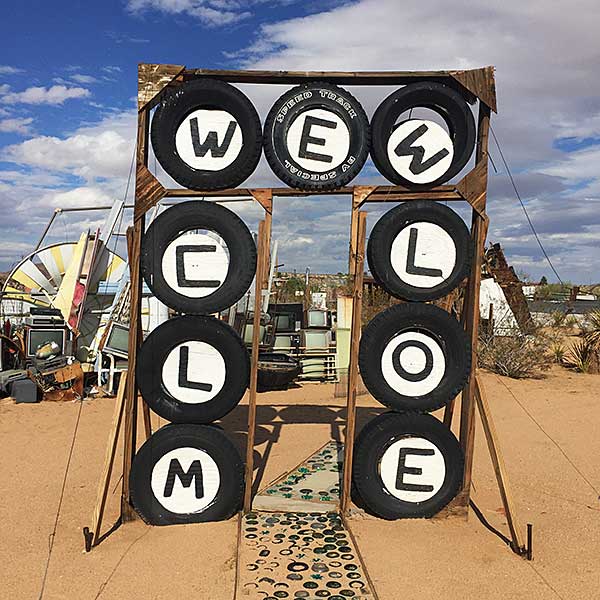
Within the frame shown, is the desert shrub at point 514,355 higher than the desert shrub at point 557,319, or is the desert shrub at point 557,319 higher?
the desert shrub at point 557,319

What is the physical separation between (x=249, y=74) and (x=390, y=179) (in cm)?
165

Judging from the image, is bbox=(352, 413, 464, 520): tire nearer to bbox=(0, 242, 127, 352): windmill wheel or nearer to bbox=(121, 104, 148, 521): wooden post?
bbox=(121, 104, 148, 521): wooden post

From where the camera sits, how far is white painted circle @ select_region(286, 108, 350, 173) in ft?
20.5

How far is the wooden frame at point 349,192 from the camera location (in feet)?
20.3

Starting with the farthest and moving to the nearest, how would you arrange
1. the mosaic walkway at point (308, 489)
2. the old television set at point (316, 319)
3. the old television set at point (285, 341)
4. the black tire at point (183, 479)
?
the old television set at point (316, 319) < the old television set at point (285, 341) < the mosaic walkway at point (308, 489) < the black tire at point (183, 479)

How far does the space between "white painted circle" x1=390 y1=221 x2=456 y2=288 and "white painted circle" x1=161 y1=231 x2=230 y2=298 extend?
5.20 feet

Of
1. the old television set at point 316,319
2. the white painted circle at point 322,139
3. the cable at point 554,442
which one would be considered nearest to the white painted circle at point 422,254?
the white painted circle at point 322,139

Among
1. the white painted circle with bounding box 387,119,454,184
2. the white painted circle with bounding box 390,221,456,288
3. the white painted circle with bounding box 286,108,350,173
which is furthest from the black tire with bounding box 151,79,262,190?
the white painted circle with bounding box 390,221,456,288

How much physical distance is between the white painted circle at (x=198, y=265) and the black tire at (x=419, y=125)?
172cm

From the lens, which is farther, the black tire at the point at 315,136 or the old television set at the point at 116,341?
the old television set at the point at 116,341

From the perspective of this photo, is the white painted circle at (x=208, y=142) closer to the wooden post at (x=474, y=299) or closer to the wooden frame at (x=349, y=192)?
the wooden frame at (x=349, y=192)

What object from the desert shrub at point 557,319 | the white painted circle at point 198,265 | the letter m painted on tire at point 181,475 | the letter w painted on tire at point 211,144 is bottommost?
the letter m painted on tire at point 181,475

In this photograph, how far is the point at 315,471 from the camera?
788 centimetres

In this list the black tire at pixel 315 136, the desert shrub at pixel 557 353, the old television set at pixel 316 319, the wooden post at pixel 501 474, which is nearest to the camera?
the wooden post at pixel 501 474
